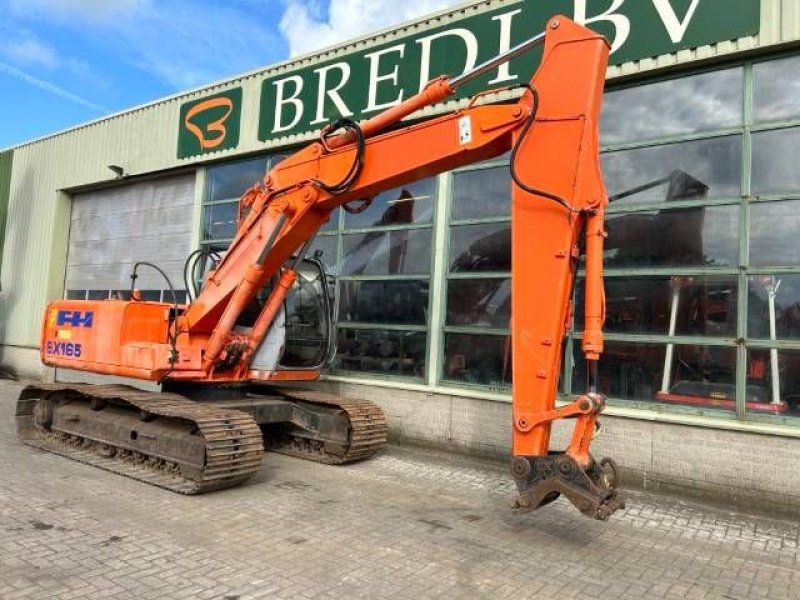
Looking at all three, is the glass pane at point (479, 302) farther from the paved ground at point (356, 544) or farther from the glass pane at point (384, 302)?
the paved ground at point (356, 544)

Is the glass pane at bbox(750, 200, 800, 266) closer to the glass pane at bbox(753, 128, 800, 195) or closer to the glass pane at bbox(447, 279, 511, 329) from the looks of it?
the glass pane at bbox(753, 128, 800, 195)

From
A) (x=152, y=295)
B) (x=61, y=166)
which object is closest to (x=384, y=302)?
(x=152, y=295)

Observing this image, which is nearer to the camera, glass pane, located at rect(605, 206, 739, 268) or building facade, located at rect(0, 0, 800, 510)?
building facade, located at rect(0, 0, 800, 510)

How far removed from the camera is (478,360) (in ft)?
26.7

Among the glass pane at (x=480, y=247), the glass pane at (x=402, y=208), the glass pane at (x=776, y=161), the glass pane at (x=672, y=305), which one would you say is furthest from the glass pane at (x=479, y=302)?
the glass pane at (x=776, y=161)

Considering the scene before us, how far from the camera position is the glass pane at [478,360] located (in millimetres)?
7895

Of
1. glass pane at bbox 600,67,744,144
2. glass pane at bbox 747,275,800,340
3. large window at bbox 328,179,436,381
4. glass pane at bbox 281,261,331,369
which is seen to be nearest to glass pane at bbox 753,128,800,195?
glass pane at bbox 600,67,744,144

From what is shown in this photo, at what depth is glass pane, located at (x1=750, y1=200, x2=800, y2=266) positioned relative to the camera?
625cm

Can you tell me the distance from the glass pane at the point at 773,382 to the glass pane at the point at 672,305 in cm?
37

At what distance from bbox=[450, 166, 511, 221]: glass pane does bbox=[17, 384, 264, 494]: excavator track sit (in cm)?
388

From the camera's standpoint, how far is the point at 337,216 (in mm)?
9883

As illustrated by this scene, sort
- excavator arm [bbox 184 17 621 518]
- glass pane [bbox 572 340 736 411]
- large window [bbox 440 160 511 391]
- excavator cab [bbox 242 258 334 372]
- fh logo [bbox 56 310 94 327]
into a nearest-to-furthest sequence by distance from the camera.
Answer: excavator arm [bbox 184 17 621 518] → glass pane [bbox 572 340 736 411] → fh logo [bbox 56 310 94 327] → excavator cab [bbox 242 258 334 372] → large window [bbox 440 160 511 391]

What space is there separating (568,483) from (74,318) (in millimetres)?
6021

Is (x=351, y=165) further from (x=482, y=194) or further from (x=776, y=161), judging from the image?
(x=776, y=161)
